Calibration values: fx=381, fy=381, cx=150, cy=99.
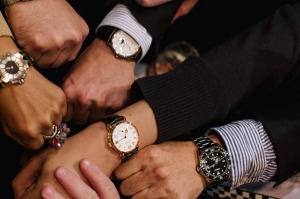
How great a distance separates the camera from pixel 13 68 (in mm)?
920

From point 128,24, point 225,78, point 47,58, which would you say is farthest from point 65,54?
point 225,78

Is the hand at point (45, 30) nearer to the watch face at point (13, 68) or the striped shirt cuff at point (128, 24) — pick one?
the watch face at point (13, 68)

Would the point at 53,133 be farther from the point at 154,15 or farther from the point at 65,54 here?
the point at 154,15

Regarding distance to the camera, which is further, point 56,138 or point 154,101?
point 154,101

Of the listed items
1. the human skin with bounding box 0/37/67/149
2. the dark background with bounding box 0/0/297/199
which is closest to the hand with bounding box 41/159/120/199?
the human skin with bounding box 0/37/67/149

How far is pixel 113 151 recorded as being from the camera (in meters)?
1.02

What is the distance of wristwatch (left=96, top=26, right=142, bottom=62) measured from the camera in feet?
3.91

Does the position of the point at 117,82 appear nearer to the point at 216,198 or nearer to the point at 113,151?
the point at 113,151

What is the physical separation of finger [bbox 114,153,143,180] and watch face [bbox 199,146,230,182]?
0.18m

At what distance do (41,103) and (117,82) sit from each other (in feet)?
0.98

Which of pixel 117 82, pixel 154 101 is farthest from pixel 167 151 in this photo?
pixel 117 82

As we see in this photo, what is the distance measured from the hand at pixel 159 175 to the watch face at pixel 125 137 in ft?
0.15

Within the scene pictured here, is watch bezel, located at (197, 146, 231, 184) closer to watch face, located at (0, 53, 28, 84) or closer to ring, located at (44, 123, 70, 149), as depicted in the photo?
ring, located at (44, 123, 70, 149)

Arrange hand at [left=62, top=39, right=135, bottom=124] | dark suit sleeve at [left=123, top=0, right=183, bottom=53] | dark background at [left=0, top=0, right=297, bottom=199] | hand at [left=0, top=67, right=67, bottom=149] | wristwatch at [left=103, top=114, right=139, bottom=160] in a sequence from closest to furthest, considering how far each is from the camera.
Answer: hand at [left=0, top=67, right=67, bottom=149] → wristwatch at [left=103, top=114, right=139, bottom=160] → hand at [left=62, top=39, right=135, bottom=124] → dark suit sleeve at [left=123, top=0, right=183, bottom=53] → dark background at [left=0, top=0, right=297, bottom=199]
